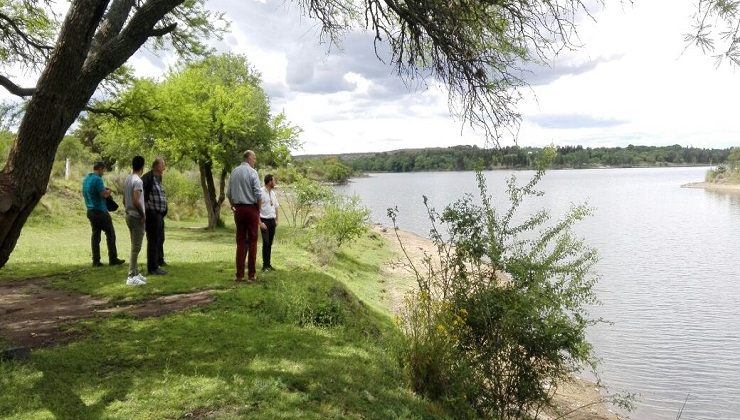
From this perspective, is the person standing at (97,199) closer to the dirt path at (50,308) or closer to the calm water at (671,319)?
the dirt path at (50,308)

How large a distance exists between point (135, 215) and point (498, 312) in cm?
617

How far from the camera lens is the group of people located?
891cm

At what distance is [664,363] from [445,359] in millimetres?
11001

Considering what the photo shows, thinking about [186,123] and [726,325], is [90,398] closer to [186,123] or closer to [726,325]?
[186,123]

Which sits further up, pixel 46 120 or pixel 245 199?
pixel 46 120

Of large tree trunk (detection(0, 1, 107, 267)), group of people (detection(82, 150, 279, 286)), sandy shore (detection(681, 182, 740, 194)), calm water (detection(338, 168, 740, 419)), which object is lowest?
sandy shore (detection(681, 182, 740, 194))

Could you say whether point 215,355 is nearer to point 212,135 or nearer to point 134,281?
point 134,281

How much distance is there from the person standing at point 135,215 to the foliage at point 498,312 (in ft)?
14.8

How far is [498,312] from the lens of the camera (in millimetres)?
6832

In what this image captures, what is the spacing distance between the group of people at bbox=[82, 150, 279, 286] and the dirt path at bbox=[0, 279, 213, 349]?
98 centimetres

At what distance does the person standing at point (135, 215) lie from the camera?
890 cm

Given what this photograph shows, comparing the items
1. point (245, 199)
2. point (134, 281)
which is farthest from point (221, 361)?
point (134, 281)

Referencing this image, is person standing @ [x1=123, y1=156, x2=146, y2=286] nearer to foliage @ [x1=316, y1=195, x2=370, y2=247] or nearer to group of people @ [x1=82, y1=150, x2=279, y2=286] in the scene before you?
group of people @ [x1=82, y1=150, x2=279, y2=286]

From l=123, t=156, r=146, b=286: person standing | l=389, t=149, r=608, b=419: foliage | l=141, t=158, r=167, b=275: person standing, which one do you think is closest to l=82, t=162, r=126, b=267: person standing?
l=141, t=158, r=167, b=275: person standing
